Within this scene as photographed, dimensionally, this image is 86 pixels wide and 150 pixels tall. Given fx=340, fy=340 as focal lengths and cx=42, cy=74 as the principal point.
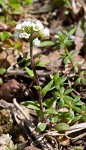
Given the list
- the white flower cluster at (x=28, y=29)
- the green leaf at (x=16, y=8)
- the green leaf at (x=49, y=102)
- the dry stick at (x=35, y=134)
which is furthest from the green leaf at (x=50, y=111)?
the green leaf at (x=16, y=8)

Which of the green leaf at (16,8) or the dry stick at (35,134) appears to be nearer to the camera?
the dry stick at (35,134)

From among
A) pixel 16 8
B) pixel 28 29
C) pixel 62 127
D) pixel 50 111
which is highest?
pixel 16 8

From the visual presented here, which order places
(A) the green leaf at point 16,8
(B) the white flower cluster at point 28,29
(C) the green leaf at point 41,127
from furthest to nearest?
(A) the green leaf at point 16,8 < (C) the green leaf at point 41,127 < (B) the white flower cluster at point 28,29

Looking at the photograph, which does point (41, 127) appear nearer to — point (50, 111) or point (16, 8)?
point (50, 111)

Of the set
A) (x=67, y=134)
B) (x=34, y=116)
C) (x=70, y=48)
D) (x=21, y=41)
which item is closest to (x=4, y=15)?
(x=21, y=41)

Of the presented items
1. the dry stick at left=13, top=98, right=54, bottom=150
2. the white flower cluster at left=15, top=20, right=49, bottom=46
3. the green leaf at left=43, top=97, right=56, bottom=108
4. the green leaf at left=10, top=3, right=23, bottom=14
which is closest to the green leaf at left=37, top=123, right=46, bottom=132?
the dry stick at left=13, top=98, right=54, bottom=150

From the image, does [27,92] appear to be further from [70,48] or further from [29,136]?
[70,48]

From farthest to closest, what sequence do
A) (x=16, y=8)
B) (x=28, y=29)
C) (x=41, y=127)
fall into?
1. (x=16, y=8)
2. (x=41, y=127)
3. (x=28, y=29)

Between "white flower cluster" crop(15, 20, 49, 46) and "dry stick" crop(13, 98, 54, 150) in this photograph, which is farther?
"dry stick" crop(13, 98, 54, 150)

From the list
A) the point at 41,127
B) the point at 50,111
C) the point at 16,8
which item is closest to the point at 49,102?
the point at 50,111

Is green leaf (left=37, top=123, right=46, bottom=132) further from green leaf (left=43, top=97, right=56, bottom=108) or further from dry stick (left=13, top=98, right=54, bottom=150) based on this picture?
green leaf (left=43, top=97, right=56, bottom=108)

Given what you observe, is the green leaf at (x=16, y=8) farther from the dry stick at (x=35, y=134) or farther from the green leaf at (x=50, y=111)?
the green leaf at (x=50, y=111)
